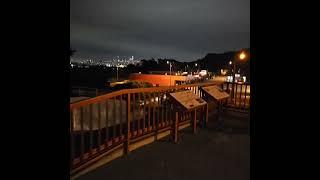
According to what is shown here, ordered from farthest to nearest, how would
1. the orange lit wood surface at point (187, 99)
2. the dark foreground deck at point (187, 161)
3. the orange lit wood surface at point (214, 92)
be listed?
1. the orange lit wood surface at point (214, 92)
2. the orange lit wood surface at point (187, 99)
3. the dark foreground deck at point (187, 161)

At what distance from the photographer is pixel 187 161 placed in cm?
473

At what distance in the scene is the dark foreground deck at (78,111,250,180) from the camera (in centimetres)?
410

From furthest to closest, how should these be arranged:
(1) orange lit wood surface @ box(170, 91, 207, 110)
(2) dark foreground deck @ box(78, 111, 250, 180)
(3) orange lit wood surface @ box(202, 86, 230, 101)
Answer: (3) orange lit wood surface @ box(202, 86, 230, 101) → (1) orange lit wood surface @ box(170, 91, 207, 110) → (2) dark foreground deck @ box(78, 111, 250, 180)

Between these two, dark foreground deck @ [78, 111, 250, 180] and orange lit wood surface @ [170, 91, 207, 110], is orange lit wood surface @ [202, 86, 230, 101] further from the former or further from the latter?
dark foreground deck @ [78, 111, 250, 180]

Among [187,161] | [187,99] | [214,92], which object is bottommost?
[187,161]

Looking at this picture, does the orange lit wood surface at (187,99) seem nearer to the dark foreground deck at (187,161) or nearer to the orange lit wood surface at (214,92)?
the dark foreground deck at (187,161)

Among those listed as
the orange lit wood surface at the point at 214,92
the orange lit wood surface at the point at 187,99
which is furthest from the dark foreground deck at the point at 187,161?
the orange lit wood surface at the point at 214,92

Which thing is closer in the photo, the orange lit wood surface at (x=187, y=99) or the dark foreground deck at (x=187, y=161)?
the dark foreground deck at (x=187, y=161)

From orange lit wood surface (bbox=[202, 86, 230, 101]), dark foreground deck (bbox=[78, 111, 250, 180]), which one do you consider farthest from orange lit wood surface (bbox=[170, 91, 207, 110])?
orange lit wood surface (bbox=[202, 86, 230, 101])

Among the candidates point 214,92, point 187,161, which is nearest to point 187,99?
point 187,161

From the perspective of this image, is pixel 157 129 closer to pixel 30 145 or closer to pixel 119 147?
pixel 119 147

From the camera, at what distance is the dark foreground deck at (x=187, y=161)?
4098 millimetres

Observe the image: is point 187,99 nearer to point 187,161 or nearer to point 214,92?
point 187,161
